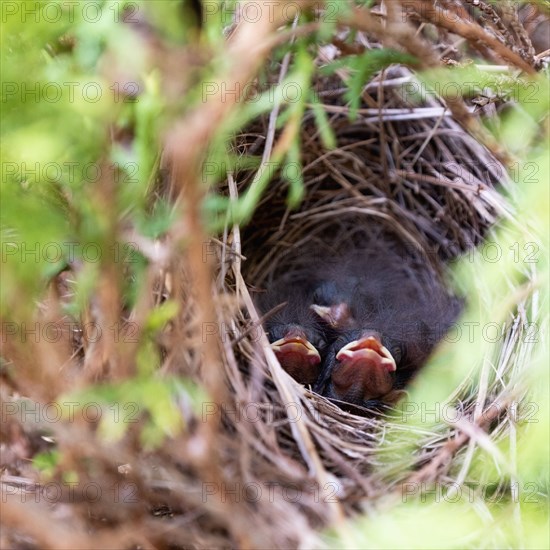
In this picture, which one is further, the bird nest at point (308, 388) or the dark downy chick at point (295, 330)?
the dark downy chick at point (295, 330)

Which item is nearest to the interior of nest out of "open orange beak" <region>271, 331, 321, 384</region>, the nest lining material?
the nest lining material

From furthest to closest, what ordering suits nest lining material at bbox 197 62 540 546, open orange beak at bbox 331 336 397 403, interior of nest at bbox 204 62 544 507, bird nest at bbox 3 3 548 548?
open orange beak at bbox 331 336 397 403
interior of nest at bbox 204 62 544 507
nest lining material at bbox 197 62 540 546
bird nest at bbox 3 3 548 548

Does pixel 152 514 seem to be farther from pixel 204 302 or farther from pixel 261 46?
pixel 261 46

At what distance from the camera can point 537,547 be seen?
930mm

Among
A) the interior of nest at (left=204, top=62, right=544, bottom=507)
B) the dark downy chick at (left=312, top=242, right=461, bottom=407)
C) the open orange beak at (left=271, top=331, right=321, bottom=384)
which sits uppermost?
the interior of nest at (left=204, top=62, right=544, bottom=507)

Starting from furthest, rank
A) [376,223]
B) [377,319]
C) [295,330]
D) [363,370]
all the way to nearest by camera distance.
Result: [376,223] → [377,319] → [295,330] → [363,370]

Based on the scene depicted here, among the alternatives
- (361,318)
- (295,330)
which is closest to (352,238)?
(361,318)

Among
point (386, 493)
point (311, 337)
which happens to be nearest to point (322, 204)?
point (311, 337)

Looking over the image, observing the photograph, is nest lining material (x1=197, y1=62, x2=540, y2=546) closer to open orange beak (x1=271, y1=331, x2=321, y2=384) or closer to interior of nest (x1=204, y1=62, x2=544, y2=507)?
interior of nest (x1=204, y1=62, x2=544, y2=507)

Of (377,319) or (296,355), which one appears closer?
(296,355)

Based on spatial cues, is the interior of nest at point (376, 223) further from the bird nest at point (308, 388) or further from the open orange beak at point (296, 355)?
the open orange beak at point (296, 355)

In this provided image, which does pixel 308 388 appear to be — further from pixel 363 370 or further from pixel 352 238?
pixel 352 238

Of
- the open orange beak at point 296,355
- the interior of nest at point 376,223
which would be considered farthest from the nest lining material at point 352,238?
the open orange beak at point 296,355

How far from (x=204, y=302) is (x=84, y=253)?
27cm
